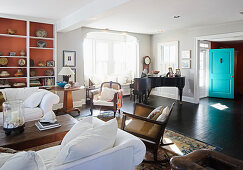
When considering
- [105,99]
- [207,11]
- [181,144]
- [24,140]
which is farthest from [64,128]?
[207,11]

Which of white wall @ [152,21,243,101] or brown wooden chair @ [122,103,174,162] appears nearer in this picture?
brown wooden chair @ [122,103,174,162]

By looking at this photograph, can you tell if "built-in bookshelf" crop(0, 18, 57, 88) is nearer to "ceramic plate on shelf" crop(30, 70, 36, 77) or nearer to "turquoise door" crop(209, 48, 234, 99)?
"ceramic plate on shelf" crop(30, 70, 36, 77)

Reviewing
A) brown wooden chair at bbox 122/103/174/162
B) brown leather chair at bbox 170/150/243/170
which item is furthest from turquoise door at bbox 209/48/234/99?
brown leather chair at bbox 170/150/243/170

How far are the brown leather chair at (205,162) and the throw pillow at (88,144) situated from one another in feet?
2.41

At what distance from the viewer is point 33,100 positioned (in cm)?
398

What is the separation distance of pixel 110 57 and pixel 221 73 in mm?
4534

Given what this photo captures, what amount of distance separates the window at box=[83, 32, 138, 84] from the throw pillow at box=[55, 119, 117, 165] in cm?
548

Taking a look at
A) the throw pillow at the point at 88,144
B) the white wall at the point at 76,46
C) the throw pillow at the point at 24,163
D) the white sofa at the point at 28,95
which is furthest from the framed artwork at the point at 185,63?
the throw pillow at the point at 24,163

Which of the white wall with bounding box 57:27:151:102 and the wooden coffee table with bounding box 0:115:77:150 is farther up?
the white wall with bounding box 57:27:151:102

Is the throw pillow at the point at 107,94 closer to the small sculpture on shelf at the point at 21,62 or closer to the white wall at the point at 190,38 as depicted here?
the small sculpture on shelf at the point at 21,62

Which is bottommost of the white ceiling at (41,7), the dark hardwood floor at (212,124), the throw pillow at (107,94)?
the dark hardwood floor at (212,124)

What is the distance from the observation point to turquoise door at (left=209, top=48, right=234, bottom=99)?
24.9 feet

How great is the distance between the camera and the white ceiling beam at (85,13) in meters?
3.46

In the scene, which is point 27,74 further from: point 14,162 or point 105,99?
point 14,162
